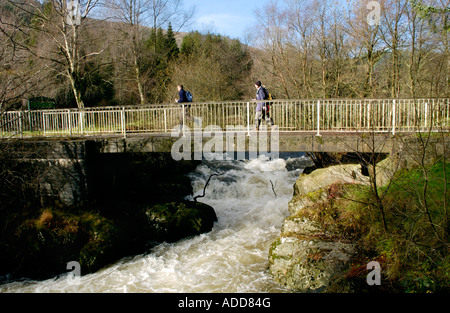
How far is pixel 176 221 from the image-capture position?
35.9 ft

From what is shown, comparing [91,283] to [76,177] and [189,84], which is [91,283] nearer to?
[76,177]

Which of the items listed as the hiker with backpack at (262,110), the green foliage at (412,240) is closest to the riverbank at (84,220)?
the hiker with backpack at (262,110)

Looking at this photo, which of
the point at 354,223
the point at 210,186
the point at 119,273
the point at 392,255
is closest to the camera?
the point at 392,255

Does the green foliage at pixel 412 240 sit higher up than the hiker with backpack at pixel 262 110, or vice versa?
the hiker with backpack at pixel 262 110

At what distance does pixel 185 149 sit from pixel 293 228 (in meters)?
4.25

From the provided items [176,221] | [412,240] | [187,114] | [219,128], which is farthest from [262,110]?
[412,240]

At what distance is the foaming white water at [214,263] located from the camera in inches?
312

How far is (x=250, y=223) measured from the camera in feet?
38.4

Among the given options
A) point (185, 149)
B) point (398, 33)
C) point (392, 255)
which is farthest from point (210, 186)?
point (398, 33)

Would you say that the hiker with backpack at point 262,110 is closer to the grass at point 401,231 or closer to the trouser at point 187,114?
the trouser at point 187,114

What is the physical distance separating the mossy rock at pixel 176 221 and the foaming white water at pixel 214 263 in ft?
1.09

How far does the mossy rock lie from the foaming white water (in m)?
0.33

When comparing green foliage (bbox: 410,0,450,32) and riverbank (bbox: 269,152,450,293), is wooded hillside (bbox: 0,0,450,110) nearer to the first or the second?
green foliage (bbox: 410,0,450,32)

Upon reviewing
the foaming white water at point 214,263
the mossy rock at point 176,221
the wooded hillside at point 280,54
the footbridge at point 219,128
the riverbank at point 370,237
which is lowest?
the foaming white water at point 214,263
